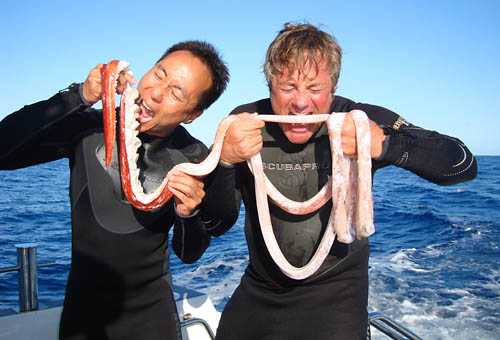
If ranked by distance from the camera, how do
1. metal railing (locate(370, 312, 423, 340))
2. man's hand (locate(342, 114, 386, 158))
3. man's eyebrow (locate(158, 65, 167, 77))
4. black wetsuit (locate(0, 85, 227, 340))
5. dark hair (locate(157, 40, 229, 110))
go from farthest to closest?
1. metal railing (locate(370, 312, 423, 340))
2. dark hair (locate(157, 40, 229, 110))
3. man's eyebrow (locate(158, 65, 167, 77))
4. black wetsuit (locate(0, 85, 227, 340))
5. man's hand (locate(342, 114, 386, 158))

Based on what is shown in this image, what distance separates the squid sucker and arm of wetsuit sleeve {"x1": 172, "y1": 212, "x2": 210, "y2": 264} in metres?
0.22

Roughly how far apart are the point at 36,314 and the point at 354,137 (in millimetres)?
3178

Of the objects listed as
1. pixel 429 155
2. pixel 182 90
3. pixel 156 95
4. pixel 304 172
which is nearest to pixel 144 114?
pixel 156 95

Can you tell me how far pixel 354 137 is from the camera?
221 centimetres

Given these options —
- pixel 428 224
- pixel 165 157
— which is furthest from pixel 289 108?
pixel 428 224

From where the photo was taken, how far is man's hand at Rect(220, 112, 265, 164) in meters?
2.33

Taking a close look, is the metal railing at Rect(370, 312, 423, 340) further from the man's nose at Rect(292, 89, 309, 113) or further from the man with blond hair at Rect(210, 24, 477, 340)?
the man's nose at Rect(292, 89, 309, 113)

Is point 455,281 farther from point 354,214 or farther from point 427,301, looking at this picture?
point 354,214

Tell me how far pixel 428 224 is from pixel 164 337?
1308 centimetres

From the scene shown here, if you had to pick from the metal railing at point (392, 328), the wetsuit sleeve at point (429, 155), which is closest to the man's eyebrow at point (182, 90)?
the wetsuit sleeve at point (429, 155)

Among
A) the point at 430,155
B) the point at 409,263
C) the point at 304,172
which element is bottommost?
the point at 409,263

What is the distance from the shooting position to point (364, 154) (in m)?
2.16

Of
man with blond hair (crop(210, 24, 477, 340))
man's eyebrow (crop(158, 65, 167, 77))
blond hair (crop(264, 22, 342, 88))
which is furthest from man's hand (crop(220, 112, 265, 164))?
man's eyebrow (crop(158, 65, 167, 77))

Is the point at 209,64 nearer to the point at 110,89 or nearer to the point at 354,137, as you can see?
the point at 110,89
